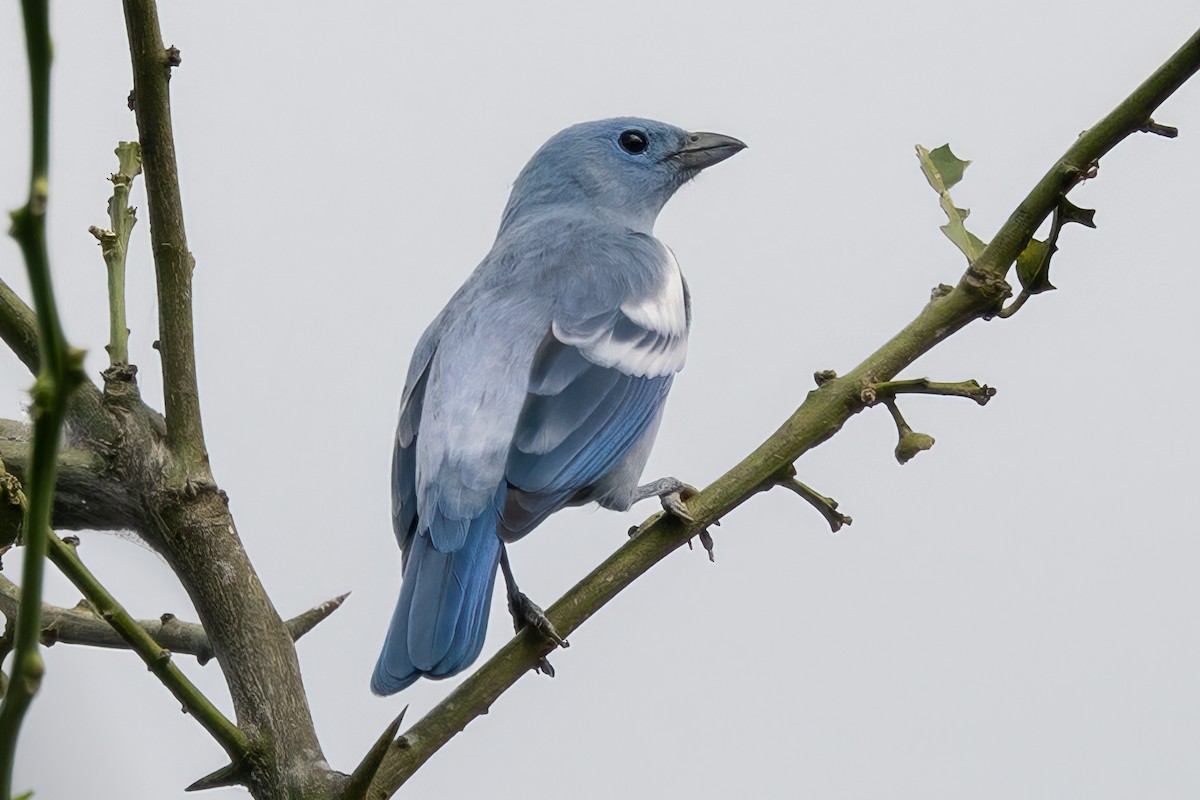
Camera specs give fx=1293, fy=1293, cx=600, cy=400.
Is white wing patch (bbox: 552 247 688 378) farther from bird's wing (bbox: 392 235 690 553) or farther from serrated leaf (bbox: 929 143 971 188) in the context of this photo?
serrated leaf (bbox: 929 143 971 188)

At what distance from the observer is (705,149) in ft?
7.77

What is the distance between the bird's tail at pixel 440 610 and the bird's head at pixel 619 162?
101 centimetres

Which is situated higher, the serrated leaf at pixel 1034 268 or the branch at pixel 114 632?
the branch at pixel 114 632

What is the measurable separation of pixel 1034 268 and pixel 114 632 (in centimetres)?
97

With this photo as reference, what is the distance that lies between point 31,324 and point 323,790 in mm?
548

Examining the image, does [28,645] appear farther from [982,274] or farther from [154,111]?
[982,274]

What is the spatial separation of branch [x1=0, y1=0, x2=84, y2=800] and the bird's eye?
1.93 m

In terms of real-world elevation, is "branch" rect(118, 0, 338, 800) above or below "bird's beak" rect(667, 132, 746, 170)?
below

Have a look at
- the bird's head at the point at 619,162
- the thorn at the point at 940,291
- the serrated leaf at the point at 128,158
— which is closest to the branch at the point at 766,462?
the thorn at the point at 940,291

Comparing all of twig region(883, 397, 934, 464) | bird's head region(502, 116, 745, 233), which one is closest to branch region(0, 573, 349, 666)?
twig region(883, 397, 934, 464)

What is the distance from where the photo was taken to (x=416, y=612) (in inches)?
52.6

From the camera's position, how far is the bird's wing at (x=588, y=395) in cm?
153

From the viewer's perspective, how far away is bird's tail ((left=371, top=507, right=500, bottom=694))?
1.30 m

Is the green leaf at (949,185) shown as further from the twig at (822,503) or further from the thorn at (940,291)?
the twig at (822,503)
